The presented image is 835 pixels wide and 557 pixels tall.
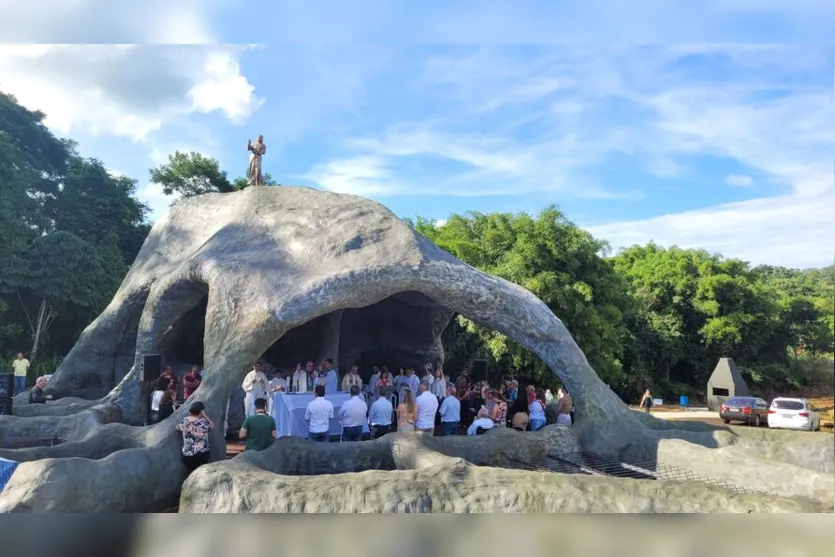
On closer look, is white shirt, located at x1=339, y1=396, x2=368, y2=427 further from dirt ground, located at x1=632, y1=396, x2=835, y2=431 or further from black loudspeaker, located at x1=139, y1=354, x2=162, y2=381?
dirt ground, located at x1=632, y1=396, x2=835, y2=431

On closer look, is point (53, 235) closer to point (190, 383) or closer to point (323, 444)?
point (190, 383)

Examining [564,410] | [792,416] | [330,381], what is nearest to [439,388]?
[330,381]

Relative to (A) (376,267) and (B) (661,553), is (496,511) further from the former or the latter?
(A) (376,267)

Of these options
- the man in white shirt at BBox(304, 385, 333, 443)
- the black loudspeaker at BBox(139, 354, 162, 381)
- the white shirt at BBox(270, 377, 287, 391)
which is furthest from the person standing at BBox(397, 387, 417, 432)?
the black loudspeaker at BBox(139, 354, 162, 381)

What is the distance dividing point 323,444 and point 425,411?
2.16 metres

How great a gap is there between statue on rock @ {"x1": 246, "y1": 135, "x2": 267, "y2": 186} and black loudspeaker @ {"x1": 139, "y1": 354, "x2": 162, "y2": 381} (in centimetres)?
736

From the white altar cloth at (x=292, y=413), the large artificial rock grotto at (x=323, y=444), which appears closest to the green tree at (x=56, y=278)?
the large artificial rock grotto at (x=323, y=444)

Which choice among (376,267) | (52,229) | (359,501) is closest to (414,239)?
(376,267)

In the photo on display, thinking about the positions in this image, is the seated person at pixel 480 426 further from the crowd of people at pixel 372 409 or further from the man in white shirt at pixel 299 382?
the man in white shirt at pixel 299 382

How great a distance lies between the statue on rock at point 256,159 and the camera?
1902 centimetres

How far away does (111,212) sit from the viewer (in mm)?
33438

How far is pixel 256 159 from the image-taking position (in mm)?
19297

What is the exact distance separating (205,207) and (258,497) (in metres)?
13.3

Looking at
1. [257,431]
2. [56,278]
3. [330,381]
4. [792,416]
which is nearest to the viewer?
[257,431]
